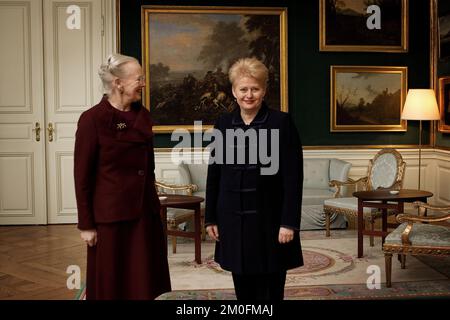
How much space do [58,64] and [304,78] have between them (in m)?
3.00

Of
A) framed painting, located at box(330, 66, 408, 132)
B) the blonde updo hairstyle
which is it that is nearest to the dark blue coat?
the blonde updo hairstyle

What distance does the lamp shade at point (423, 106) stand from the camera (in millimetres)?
6531

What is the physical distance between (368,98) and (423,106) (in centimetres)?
90

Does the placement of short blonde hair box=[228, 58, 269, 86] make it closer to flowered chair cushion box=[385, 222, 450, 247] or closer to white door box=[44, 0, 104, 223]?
flowered chair cushion box=[385, 222, 450, 247]

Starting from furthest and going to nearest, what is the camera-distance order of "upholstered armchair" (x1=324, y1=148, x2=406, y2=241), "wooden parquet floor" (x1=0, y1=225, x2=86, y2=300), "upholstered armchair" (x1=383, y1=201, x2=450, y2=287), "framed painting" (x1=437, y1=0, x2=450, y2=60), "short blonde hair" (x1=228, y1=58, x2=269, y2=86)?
"framed painting" (x1=437, y1=0, x2=450, y2=60)
"upholstered armchair" (x1=324, y1=148, x2=406, y2=241)
"wooden parquet floor" (x1=0, y1=225, x2=86, y2=300)
"upholstered armchair" (x1=383, y1=201, x2=450, y2=287)
"short blonde hair" (x1=228, y1=58, x2=269, y2=86)

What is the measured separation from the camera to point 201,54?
7.13 metres

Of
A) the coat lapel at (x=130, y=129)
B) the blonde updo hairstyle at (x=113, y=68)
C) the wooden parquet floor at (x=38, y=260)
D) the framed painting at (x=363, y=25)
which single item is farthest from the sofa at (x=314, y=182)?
the blonde updo hairstyle at (x=113, y=68)

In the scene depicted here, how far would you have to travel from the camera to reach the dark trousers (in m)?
2.46

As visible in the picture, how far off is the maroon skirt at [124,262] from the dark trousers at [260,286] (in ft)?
1.31

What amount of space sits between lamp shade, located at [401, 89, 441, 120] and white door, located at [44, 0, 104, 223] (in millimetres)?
3644

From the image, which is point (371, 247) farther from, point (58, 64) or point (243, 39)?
point (58, 64)

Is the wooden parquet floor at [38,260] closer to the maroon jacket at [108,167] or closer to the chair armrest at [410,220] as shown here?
the maroon jacket at [108,167]

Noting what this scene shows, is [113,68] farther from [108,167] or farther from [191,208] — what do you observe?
[191,208]

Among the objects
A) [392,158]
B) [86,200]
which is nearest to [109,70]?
[86,200]
